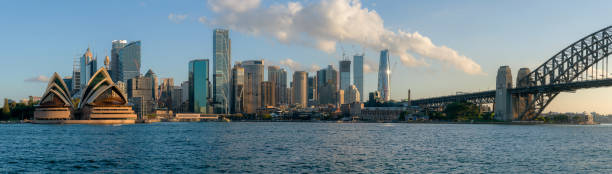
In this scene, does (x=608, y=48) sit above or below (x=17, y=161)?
above

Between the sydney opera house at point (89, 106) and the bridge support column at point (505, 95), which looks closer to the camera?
the bridge support column at point (505, 95)

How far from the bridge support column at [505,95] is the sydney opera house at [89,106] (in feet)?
359

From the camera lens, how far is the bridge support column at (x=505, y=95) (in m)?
137

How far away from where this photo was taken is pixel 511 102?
138 meters

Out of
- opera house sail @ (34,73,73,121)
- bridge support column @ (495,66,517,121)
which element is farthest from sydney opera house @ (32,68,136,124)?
bridge support column @ (495,66,517,121)

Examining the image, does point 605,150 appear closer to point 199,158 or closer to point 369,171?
point 369,171

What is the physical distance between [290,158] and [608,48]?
96.9 meters

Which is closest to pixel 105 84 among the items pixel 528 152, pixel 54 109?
pixel 54 109

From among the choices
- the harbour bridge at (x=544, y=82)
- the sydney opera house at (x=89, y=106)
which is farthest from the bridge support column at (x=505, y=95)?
the sydney opera house at (x=89, y=106)

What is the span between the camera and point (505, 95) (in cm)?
13788

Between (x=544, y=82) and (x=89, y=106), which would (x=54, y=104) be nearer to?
(x=89, y=106)

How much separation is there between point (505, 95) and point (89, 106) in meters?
121

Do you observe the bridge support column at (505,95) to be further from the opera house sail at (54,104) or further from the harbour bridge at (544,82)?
the opera house sail at (54,104)

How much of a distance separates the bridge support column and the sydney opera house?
359ft
